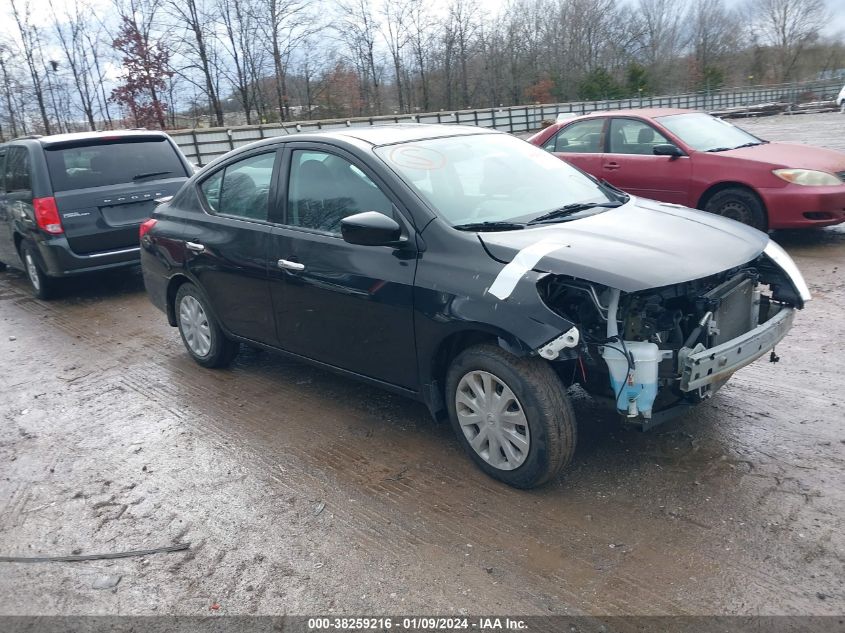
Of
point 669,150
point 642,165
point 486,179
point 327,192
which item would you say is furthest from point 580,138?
point 327,192

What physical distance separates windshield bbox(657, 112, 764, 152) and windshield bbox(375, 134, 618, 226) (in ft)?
13.5

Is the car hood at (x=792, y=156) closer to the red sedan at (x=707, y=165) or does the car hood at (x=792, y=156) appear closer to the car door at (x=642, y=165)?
the red sedan at (x=707, y=165)

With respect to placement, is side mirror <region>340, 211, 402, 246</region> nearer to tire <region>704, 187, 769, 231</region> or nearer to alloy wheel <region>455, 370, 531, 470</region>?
alloy wheel <region>455, 370, 531, 470</region>

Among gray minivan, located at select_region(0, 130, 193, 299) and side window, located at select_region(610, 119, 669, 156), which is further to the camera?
side window, located at select_region(610, 119, 669, 156)

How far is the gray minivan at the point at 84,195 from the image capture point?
7605 mm

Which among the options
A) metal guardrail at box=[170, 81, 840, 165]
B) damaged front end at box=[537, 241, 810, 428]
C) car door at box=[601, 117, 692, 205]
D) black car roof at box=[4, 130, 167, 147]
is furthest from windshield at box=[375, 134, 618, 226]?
metal guardrail at box=[170, 81, 840, 165]

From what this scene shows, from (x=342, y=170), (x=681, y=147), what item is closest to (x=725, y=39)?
(x=681, y=147)

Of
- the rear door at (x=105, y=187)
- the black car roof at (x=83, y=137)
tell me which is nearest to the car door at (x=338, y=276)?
the rear door at (x=105, y=187)

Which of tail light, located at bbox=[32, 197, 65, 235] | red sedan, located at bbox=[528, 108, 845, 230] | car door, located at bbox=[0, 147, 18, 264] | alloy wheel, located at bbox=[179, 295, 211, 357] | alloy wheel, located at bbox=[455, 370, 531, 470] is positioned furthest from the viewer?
car door, located at bbox=[0, 147, 18, 264]

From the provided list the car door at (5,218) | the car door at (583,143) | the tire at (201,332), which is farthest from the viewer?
the car door at (583,143)

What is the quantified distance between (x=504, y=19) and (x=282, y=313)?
58719 mm

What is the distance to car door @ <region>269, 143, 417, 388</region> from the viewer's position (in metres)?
3.78

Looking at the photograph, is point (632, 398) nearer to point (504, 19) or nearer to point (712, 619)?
point (712, 619)

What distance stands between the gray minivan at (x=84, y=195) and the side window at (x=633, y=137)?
5.24 meters
